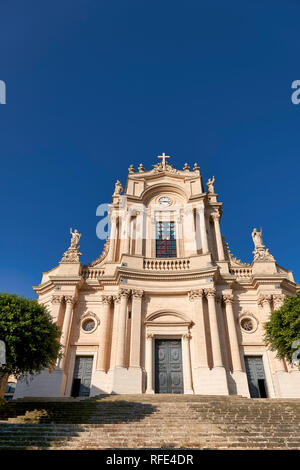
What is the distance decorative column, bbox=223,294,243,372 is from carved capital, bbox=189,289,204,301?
1.88 m

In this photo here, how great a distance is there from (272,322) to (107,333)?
10.4 metres

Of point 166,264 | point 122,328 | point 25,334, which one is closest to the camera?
point 25,334

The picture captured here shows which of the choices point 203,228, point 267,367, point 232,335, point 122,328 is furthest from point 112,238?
point 267,367

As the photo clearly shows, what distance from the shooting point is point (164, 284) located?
23344mm

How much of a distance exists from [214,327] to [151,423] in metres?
9.57

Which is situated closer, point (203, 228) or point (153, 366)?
point (153, 366)

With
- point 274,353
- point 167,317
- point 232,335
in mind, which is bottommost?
point 274,353

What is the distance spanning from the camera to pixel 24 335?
14.3 m

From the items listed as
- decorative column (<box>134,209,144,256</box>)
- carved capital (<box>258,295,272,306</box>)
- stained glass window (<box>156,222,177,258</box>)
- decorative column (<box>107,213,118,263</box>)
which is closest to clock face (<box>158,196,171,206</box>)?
stained glass window (<box>156,222,177,258</box>)

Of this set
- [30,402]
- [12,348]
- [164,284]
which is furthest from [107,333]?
[12,348]

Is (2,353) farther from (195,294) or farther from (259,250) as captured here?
(259,250)

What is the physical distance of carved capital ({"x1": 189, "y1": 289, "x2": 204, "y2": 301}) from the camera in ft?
73.3

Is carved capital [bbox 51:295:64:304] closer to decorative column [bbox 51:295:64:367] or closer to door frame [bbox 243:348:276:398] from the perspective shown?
decorative column [bbox 51:295:64:367]

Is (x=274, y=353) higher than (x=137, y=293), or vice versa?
(x=137, y=293)
